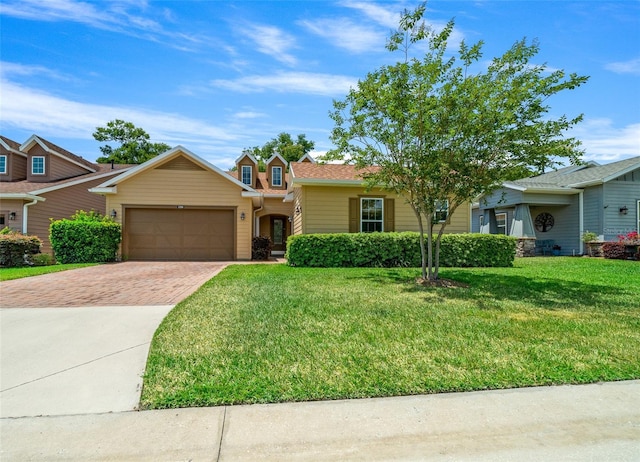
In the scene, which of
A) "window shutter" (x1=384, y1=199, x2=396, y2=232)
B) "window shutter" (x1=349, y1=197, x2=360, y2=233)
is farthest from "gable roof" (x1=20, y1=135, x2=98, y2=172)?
"window shutter" (x1=384, y1=199, x2=396, y2=232)

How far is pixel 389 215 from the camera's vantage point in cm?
1463

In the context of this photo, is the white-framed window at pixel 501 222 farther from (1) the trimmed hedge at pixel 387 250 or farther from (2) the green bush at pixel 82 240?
(2) the green bush at pixel 82 240

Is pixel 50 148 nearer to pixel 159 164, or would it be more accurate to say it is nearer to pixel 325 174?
pixel 159 164

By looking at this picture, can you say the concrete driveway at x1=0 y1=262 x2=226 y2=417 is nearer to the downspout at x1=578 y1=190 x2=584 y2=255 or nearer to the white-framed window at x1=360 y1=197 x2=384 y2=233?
the white-framed window at x1=360 y1=197 x2=384 y2=233

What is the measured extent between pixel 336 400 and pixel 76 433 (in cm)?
189

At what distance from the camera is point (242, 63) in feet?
32.0

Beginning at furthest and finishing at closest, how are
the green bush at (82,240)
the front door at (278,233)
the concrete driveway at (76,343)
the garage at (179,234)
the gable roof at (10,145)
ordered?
the front door at (278,233), the gable roof at (10,145), the garage at (179,234), the green bush at (82,240), the concrete driveway at (76,343)

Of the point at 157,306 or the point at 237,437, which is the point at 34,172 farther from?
the point at 237,437

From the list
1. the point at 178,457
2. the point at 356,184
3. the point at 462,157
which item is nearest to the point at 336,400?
the point at 178,457

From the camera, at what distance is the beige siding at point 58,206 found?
1727cm

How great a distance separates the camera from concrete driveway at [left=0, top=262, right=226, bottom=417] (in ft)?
9.88

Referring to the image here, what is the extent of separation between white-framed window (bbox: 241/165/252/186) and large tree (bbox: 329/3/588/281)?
12996mm

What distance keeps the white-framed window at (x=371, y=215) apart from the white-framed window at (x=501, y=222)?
345 inches

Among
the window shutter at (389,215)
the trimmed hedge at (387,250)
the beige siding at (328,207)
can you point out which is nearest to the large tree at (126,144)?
the beige siding at (328,207)
